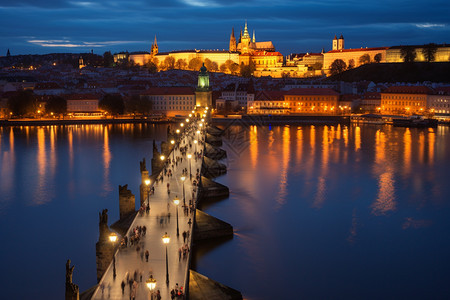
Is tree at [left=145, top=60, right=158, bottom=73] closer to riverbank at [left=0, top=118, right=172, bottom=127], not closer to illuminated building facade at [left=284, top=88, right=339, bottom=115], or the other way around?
illuminated building facade at [left=284, top=88, right=339, bottom=115]

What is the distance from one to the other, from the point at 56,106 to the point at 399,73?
110 ft

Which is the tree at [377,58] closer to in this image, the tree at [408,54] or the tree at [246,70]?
the tree at [408,54]

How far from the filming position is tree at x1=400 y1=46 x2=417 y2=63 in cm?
5531

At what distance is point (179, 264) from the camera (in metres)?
6.90

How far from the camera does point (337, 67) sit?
197ft

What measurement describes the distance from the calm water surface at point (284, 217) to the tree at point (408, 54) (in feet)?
114

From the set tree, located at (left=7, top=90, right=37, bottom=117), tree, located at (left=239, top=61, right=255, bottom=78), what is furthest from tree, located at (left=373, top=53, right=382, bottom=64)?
tree, located at (left=7, top=90, right=37, bottom=117)

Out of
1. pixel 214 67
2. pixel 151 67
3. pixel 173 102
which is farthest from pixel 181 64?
pixel 173 102

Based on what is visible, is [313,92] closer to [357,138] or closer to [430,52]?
[357,138]

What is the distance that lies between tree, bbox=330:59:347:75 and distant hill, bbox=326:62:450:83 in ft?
8.35

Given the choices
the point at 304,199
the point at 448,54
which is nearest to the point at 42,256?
the point at 304,199

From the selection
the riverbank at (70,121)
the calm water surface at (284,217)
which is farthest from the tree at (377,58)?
the calm water surface at (284,217)

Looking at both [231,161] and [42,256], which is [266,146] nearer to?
[231,161]

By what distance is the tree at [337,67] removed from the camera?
59781mm
